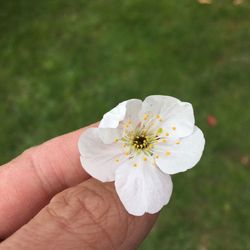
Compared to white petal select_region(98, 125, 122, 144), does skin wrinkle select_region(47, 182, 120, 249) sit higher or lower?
lower

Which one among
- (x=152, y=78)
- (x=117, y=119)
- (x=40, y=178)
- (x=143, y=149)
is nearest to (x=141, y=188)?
(x=143, y=149)

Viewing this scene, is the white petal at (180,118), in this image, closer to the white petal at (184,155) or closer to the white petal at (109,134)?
the white petal at (184,155)

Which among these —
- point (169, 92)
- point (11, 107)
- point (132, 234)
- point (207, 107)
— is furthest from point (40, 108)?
point (132, 234)

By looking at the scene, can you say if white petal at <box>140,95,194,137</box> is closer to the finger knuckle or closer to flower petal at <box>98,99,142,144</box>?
flower petal at <box>98,99,142,144</box>

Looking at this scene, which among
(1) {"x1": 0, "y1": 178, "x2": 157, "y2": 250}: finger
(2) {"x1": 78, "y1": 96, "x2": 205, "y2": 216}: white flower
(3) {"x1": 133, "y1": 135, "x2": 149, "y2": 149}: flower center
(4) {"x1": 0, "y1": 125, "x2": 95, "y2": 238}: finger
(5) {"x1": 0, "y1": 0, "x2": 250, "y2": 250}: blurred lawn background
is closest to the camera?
(1) {"x1": 0, "y1": 178, "x2": 157, "y2": 250}: finger

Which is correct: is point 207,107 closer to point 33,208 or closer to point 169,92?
point 169,92

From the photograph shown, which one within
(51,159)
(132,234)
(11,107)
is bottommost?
(11,107)

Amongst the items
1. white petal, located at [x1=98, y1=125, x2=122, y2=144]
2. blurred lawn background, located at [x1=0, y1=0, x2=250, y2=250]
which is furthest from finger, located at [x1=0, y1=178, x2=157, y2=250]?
blurred lawn background, located at [x1=0, y1=0, x2=250, y2=250]

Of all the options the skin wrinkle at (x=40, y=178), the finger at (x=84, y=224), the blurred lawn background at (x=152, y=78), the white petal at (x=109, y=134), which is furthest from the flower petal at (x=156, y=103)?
the blurred lawn background at (x=152, y=78)
